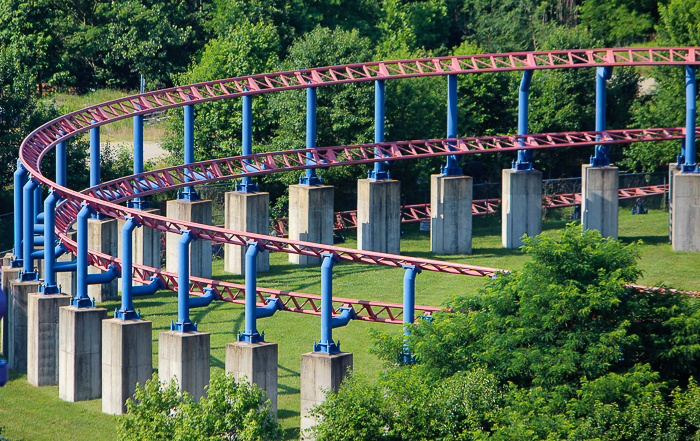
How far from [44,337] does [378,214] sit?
18.2 m

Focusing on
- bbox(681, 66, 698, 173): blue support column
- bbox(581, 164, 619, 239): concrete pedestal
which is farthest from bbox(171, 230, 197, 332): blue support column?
bbox(681, 66, 698, 173): blue support column

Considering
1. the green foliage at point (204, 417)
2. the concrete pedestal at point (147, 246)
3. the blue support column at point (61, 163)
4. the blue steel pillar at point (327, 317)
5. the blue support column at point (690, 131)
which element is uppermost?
the blue support column at point (690, 131)

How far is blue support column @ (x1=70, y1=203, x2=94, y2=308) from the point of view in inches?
1235

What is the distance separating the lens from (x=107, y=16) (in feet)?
229

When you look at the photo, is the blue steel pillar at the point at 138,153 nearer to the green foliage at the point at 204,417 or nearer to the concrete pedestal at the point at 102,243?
the concrete pedestal at the point at 102,243

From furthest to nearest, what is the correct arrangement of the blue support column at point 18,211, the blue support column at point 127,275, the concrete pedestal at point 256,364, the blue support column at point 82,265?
the blue support column at point 18,211 → the blue support column at point 82,265 → the blue support column at point 127,275 → the concrete pedestal at point 256,364

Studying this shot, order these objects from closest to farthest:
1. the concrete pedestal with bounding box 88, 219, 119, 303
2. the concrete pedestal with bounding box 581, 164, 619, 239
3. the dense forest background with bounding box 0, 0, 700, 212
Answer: the concrete pedestal with bounding box 88, 219, 119, 303 → the concrete pedestal with bounding box 581, 164, 619, 239 → the dense forest background with bounding box 0, 0, 700, 212

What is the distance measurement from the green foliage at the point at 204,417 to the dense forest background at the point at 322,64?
28.2m

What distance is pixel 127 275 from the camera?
30.6 meters

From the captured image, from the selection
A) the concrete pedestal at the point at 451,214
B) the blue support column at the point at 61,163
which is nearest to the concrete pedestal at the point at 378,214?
the concrete pedestal at the point at 451,214

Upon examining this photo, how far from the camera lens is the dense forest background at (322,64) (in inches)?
2071

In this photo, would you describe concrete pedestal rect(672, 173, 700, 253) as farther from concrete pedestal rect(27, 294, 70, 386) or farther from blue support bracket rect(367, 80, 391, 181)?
concrete pedestal rect(27, 294, 70, 386)

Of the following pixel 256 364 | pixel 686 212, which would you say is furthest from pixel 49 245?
pixel 686 212

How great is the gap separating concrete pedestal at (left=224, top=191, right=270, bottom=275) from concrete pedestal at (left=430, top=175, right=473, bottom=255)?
7.66m
